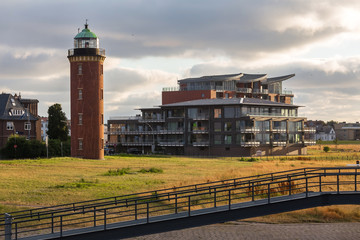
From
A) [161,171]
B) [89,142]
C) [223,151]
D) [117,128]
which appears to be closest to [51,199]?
[161,171]

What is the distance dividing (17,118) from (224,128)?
4515cm

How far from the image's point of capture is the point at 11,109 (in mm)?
117500

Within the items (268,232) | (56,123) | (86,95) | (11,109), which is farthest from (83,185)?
(11,109)

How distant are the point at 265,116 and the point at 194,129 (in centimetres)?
1515

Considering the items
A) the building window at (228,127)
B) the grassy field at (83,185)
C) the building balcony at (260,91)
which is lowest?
the grassy field at (83,185)

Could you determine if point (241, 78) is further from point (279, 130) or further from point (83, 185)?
point (83, 185)

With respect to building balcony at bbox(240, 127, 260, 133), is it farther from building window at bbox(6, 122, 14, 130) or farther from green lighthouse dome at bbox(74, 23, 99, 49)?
building window at bbox(6, 122, 14, 130)

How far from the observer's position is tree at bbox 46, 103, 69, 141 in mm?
118688

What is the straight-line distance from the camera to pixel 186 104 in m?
115

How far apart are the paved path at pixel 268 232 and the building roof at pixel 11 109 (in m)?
90.9

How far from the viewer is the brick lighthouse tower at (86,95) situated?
3605 inches

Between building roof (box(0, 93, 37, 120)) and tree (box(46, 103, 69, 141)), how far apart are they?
4487mm

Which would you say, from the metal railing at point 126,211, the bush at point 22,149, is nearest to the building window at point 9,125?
the bush at point 22,149

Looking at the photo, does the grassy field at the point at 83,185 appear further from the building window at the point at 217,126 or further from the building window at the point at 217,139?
the building window at the point at 217,126
